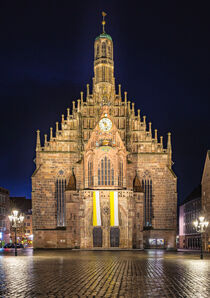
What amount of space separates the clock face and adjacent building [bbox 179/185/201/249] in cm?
2707

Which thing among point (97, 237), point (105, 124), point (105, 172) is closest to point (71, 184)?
point (105, 172)

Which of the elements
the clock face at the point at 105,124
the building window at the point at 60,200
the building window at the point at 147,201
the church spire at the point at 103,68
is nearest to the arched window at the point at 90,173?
the building window at the point at 60,200

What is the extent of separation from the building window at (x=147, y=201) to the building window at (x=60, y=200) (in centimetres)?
1314

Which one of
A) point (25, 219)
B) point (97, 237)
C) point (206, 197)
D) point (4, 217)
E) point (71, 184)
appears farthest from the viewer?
point (25, 219)

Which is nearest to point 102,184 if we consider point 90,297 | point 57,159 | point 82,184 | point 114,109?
point 82,184

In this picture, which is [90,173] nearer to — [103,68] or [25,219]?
[103,68]

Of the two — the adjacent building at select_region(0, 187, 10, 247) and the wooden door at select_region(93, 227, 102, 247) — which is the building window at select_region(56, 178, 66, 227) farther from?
the adjacent building at select_region(0, 187, 10, 247)

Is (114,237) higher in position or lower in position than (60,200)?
lower

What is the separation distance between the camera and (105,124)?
7175cm

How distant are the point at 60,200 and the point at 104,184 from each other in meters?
8.52

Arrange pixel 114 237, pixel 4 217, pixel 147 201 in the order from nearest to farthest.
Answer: pixel 114 237 → pixel 147 201 → pixel 4 217

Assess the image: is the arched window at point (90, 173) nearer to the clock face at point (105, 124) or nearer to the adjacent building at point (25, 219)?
the clock face at point (105, 124)

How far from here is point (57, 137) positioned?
74938mm

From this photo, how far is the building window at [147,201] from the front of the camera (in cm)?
7350
